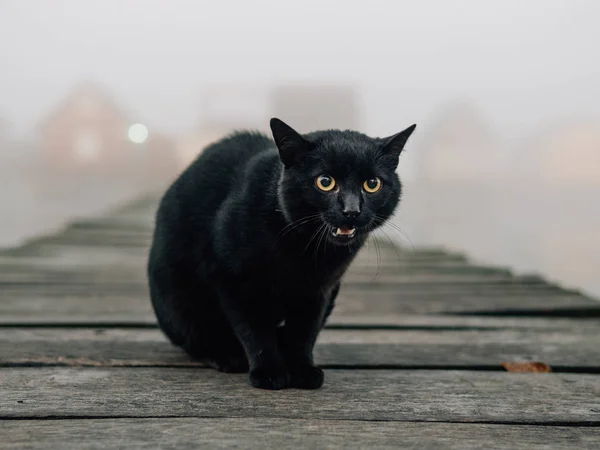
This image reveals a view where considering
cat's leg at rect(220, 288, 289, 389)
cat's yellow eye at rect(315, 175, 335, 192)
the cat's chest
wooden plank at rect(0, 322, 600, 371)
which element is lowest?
wooden plank at rect(0, 322, 600, 371)

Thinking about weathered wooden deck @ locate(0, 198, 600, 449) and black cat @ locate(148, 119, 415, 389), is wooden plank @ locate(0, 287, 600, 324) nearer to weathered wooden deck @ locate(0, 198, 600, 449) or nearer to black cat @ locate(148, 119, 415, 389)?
weathered wooden deck @ locate(0, 198, 600, 449)

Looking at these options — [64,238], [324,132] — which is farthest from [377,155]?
[64,238]

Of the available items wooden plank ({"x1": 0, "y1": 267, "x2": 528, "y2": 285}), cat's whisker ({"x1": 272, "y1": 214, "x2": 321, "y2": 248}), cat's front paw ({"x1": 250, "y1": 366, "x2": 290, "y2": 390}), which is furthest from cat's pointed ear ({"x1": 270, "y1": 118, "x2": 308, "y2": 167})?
wooden plank ({"x1": 0, "y1": 267, "x2": 528, "y2": 285})

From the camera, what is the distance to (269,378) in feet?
4.39

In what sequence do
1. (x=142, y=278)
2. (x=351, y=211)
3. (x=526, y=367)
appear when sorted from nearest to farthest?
(x=351, y=211) < (x=526, y=367) < (x=142, y=278)

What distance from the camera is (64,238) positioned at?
430 centimetres

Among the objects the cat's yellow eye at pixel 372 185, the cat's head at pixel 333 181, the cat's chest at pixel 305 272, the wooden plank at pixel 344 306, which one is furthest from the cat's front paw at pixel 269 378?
the wooden plank at pixel 344 306

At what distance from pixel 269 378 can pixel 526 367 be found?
678 mm

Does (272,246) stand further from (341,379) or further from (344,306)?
(344,306)

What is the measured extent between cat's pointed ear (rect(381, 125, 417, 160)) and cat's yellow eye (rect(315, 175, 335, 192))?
0.55 feet

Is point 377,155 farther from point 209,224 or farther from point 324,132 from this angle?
point 209,224

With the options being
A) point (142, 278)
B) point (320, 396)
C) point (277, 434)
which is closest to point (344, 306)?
point (142, 278)

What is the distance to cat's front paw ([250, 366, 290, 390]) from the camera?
1330mm

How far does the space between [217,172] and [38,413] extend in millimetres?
690
